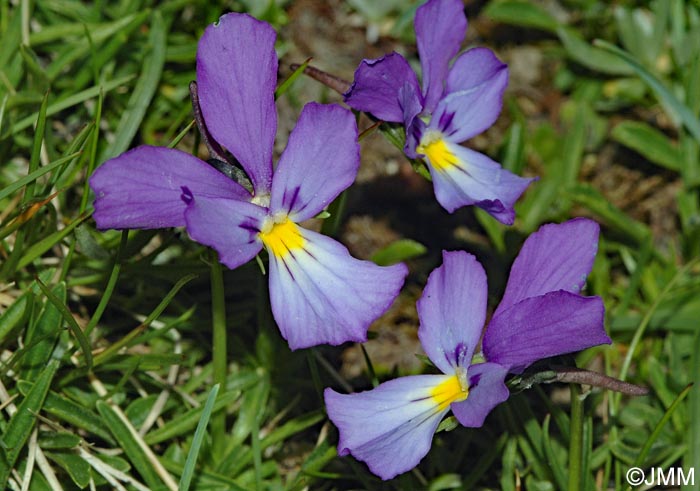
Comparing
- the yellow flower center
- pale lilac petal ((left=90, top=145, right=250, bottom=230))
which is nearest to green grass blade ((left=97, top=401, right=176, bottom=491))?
pale lilac petal ((left=90, top=145, right=250, bottom=230))

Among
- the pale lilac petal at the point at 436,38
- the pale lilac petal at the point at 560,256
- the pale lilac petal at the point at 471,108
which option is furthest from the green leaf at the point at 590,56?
the pale lilac petal at the point at 560,256

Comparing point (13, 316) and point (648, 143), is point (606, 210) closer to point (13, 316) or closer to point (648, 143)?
point (648, 143)

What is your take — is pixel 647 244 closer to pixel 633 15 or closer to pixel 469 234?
pixel 469 234

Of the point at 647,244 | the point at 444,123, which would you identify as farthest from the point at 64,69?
the point at 647,244

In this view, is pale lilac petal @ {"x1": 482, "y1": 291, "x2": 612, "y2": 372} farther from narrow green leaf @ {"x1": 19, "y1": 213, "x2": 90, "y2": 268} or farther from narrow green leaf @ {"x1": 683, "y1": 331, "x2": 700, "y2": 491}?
narrow green leaf @ {"x1": 19, "y1": 213, "x2": 90, "y2": 268}

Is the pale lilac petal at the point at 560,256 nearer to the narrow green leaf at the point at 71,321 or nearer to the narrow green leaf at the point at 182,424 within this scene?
the narrow green leaf at the point at 182,424

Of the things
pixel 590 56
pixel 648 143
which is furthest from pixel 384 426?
pixel 590 56

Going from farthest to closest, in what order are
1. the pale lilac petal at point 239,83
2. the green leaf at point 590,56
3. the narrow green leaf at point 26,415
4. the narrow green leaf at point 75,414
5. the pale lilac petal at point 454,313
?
the green leaf at point 590,56 → the narrow green leaf at point 75,414 → the narrow green leaf at point 26,415 → the pale lilac petal at point 454,313 → the pale lilac petal at point 239,83
